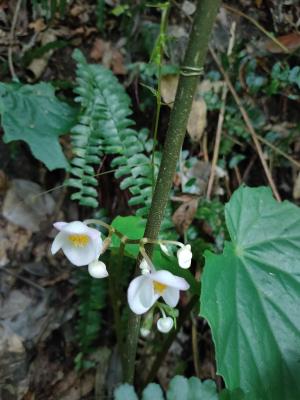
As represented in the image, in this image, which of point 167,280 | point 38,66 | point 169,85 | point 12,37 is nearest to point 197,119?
point 169,85

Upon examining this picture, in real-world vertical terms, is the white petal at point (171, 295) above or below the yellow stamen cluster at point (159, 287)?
below

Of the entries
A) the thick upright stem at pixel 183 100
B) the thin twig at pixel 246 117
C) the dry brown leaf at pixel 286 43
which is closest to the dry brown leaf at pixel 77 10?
the thin twig at pixel 246 117

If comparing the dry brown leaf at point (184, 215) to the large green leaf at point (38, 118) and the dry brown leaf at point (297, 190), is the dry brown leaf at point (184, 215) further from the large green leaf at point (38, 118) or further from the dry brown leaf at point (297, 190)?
the dry brown leaf at point (297, 190)

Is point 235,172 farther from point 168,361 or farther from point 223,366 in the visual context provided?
point 223,366

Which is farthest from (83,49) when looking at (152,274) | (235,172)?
(152,274)

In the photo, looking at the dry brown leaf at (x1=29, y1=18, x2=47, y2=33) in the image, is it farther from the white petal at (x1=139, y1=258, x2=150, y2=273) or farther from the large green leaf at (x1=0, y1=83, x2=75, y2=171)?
the white petal at (x1=139, y1=258, x2=150, y2=273)

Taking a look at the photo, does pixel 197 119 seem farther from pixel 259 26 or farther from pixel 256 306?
pixel 256 306
